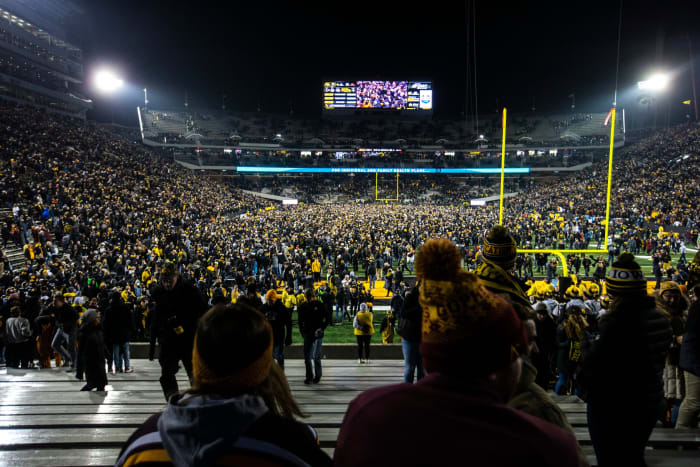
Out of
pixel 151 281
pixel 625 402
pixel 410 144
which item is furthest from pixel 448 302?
pixel 410 144

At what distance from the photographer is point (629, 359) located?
2303 millimetres

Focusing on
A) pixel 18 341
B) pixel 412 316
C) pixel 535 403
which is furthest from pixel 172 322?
pixel 18 341

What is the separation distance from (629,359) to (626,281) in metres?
0.46

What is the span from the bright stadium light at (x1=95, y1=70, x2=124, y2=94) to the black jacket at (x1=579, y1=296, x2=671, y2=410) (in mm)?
68468

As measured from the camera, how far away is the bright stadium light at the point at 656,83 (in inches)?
2175

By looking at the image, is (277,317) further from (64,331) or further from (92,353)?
(64,331)

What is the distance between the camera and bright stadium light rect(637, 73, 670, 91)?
55.2 meters

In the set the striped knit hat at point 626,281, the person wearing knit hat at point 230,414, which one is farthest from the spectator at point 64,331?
the striped knit hat at point 626,281

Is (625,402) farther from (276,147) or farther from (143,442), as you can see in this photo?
(276,147)

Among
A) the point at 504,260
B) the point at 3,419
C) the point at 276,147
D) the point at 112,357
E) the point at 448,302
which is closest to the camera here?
the point at 448,302

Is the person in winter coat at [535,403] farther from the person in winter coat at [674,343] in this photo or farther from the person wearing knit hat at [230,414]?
the person in winter coat at [674,343]

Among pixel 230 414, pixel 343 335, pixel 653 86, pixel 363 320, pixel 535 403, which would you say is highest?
pixel 653 86

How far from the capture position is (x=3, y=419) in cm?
357

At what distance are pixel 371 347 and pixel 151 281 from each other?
822 cm
